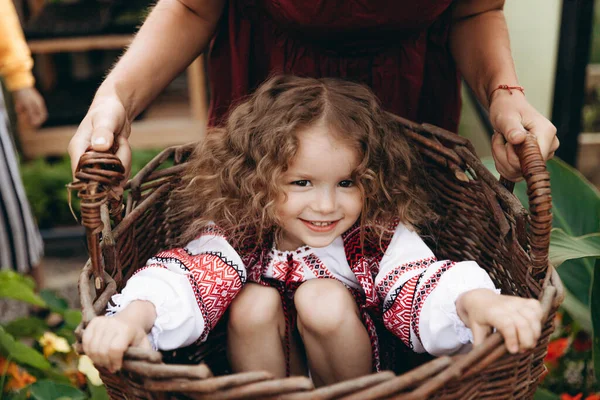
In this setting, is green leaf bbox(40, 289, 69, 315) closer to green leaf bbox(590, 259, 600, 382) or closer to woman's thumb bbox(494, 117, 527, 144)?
woman's thumb bbox(494, 117, 527, 144)

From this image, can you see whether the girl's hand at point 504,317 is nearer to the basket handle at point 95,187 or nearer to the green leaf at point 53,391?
the basket handle at point 95,187

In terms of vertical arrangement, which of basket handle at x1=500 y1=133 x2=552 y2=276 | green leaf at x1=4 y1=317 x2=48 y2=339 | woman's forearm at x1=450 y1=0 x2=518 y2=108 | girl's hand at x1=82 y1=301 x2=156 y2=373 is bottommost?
green leaf at x1=4 y1=317 x2=48 y2=339

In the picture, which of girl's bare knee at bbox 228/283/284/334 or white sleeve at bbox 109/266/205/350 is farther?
girl's bare knee at bbox 228/283/284/334

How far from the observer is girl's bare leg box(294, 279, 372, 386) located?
1215mm

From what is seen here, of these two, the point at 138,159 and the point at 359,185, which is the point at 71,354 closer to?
the point at 359,185

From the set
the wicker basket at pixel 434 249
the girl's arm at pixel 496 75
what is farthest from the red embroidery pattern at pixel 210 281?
the girl's arm at pixel 496 75

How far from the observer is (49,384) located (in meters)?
1.30

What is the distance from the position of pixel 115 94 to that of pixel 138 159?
1.81m

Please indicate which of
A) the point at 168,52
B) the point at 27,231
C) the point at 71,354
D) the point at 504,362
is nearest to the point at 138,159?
the point at 27,231

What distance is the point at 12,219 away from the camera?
196cm

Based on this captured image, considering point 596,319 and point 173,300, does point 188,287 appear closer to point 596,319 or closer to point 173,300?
point 173,300

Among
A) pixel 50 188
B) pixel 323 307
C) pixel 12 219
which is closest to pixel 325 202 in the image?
pixel 323 307

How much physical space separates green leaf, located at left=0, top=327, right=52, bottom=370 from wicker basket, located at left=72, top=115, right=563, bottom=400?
287 millimetres

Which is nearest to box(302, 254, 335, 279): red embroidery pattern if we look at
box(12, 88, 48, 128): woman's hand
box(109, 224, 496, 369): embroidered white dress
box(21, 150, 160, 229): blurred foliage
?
box(109, 224, 496, 369): embroidered white dress
